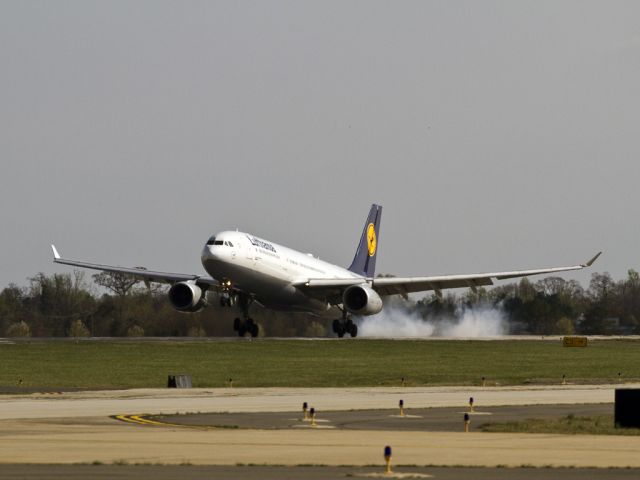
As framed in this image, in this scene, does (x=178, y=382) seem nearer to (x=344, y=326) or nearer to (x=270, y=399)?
(x=270, y=399)

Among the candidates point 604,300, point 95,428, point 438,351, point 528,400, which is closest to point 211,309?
point 438,351

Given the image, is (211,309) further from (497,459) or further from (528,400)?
(497,459)

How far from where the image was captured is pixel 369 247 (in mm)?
108062

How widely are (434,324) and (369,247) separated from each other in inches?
299

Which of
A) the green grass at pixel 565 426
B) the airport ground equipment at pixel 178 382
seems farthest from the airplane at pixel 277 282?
the green grass at pixel 565 426

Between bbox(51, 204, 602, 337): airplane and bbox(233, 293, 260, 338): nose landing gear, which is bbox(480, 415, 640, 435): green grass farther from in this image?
bbox(233, 293, 260, 338): nose landing gear

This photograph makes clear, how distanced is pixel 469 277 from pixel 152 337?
2210cm

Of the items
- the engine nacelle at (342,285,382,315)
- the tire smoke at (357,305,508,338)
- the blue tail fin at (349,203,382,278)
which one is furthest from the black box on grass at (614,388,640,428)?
the blue tail fin at (349,203,382,278)

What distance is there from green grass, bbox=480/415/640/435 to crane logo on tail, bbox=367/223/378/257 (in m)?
75.2

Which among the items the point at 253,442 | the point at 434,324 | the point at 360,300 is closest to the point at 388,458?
the point at 253,442

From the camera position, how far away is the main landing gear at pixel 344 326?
3676 inches

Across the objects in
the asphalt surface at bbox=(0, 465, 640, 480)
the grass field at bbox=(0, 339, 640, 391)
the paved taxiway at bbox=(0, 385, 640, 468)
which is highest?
the grass field at bbox=(0, 339, 640, 391)

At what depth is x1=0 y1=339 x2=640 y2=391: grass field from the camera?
5422cm

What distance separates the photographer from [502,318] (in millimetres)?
114125
